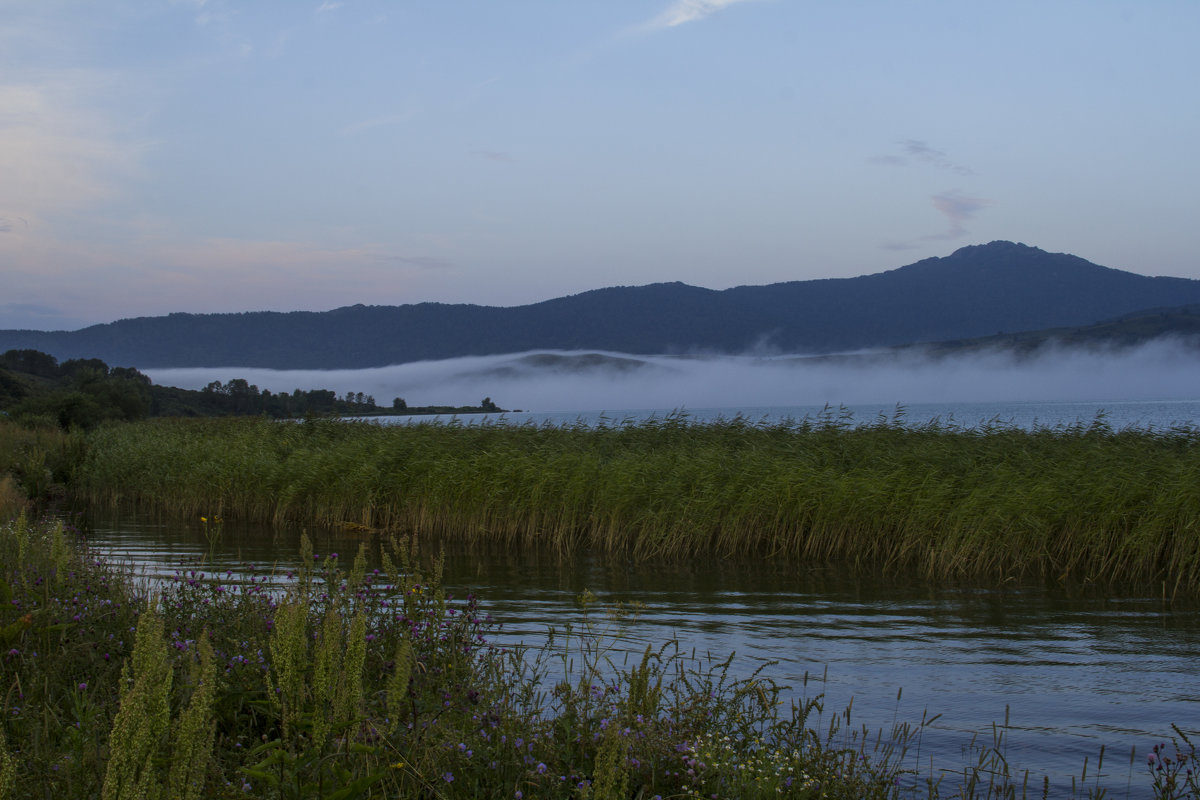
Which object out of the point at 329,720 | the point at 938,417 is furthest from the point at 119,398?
the point at 329,720

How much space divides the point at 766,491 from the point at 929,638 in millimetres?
6547

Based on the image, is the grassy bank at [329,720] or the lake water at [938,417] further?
the lake water at [938,417]

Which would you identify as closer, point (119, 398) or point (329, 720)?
point (329, 720)

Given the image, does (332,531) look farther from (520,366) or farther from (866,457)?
(520,366)

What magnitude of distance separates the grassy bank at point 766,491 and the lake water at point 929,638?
104 centimetres

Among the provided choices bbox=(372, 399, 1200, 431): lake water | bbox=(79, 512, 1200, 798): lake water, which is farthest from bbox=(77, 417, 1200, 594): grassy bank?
bbox=(372, 399, 1200, 431): lake water

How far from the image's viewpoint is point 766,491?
1680 cm

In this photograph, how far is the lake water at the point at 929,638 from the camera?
7.21m

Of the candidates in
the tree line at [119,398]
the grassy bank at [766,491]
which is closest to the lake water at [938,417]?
the grassy bank at [766,491]

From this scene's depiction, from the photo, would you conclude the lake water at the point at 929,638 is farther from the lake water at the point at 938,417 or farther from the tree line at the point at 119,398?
the tree line at the point at 119,398

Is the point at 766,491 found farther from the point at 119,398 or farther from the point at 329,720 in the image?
the point at 119,398

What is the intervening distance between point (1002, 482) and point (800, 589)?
200 inches

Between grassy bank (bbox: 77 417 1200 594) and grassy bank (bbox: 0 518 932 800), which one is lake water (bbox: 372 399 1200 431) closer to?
grassy bank (bbox: 77 417 1200 594)

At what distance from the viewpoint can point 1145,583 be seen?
536 inches
